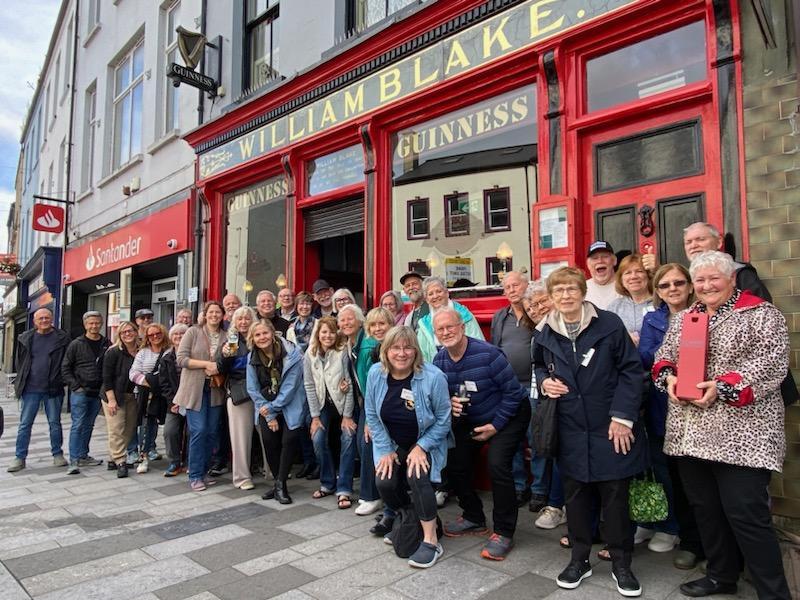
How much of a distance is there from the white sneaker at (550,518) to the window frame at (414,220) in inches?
128

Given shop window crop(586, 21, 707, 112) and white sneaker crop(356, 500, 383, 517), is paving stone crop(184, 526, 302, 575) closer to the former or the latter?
white sneaker crop(356, 500, 383, 517)

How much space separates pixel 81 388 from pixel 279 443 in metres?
2.82

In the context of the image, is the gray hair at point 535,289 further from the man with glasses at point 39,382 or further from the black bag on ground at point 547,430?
the man with glasses at point 39,382

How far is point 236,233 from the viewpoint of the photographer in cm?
914

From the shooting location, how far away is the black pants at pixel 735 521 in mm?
2654

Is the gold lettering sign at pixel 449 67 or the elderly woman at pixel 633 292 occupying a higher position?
the gold lettering sign at pixel 449 67

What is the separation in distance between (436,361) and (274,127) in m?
5.38

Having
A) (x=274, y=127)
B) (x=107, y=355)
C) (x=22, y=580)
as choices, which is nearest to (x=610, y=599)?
(x=22, y=580)

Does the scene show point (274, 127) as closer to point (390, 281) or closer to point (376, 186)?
point (376, 186)

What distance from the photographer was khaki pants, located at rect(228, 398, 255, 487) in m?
5.35

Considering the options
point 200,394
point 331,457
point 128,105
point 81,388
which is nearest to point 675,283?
point 331,457

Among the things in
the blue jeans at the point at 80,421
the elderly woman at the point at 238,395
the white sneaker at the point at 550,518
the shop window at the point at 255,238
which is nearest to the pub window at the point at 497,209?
the elderly woman at the point at 238,395

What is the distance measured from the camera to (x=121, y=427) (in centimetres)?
619

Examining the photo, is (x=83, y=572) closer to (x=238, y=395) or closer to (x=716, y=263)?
(x=238, y=395)
